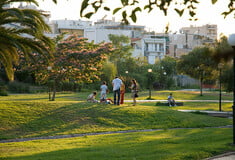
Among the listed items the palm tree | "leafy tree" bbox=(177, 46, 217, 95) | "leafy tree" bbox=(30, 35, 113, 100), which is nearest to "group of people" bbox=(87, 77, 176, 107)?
the palm tree

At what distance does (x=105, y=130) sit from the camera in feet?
61.6

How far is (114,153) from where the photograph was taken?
10.6 metres

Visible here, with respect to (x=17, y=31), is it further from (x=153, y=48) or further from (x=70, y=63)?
(x=153, y=48)

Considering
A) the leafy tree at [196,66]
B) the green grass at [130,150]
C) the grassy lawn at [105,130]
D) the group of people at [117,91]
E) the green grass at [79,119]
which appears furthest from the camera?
the leafy tree at [196,66]

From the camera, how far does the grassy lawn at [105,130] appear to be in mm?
10852

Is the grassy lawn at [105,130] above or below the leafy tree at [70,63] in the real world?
below

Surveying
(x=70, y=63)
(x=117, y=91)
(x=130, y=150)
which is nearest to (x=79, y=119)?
(x=117, y=91)

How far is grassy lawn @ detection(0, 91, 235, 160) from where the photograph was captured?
10.9 metres

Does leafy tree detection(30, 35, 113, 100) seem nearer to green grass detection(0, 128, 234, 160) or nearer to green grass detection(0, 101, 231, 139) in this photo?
green grass detection(0, 101, 231, 139)

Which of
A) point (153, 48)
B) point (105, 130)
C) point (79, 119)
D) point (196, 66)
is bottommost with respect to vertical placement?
point (105, 130)

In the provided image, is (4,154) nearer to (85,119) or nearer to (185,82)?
(85,119)

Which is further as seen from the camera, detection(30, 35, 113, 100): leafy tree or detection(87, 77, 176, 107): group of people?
detection(30, 35, 113, 100): leafy tree

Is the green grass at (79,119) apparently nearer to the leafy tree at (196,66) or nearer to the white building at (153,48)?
the leafy tree at (196,66)

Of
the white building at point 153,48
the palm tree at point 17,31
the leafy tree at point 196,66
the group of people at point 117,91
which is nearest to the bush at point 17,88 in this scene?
the leafy tree at point 196,66
